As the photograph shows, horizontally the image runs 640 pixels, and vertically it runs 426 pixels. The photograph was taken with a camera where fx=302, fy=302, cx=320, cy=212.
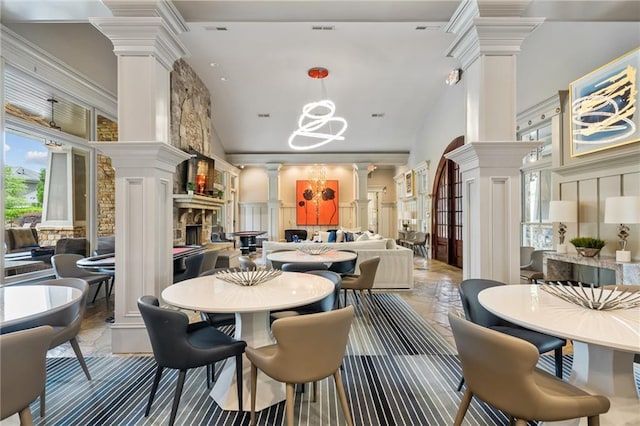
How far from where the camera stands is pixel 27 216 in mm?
3748

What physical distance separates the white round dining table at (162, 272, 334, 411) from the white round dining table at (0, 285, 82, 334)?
577 mm

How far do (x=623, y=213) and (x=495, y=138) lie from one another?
1888 millimetres

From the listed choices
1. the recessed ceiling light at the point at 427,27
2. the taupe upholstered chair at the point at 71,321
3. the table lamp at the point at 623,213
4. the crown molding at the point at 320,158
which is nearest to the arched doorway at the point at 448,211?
the recessed ceiling light at the point at 427,27

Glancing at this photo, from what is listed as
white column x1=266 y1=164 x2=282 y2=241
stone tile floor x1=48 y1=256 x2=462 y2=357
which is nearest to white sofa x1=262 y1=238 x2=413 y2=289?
stone tile floor x1=48 y1=256 x2=462 y2=357

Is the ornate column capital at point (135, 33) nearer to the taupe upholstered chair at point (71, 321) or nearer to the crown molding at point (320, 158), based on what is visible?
the taupe upholstered chair at point (71, 321)

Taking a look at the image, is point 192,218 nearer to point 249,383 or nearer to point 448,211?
point 249,383

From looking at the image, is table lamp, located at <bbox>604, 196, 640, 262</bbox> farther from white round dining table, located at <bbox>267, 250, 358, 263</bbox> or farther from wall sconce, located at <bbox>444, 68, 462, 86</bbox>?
wall sconce, located at <bbox>444, 68, 462, 86</bbox>

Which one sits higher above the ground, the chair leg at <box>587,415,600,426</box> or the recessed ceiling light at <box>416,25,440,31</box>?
the recessed ceiling light at <box>416,25,440,31</box>

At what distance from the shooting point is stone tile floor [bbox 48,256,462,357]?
2994 millimetres

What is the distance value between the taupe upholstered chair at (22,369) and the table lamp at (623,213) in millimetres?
4884

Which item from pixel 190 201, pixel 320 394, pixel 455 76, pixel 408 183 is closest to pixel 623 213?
pixel 320 394

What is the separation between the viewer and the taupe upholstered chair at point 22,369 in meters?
1.26

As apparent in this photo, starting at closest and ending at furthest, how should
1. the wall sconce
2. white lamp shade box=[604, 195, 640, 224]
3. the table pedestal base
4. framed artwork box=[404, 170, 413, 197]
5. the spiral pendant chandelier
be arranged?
the table pedestal base < white lamp shade box=[604, 195, 640, 224] < the spiral pendant chandelier < the wall sconce < framed artwork box=[404, 170, 413, 197]

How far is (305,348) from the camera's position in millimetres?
1533
